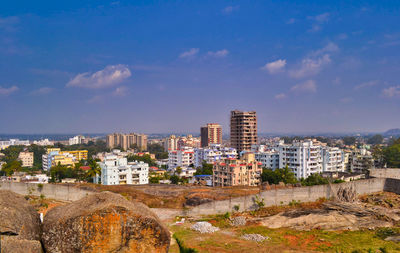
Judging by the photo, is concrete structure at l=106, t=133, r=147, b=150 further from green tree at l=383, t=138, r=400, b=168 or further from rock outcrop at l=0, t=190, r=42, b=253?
rock outcrop at l=0, t=190, r=42, b=253

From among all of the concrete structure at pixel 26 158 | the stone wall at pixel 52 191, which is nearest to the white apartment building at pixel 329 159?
the stone wall at pixel 52 191

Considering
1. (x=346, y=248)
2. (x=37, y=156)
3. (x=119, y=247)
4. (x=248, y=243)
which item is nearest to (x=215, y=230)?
(x=248, y=243)

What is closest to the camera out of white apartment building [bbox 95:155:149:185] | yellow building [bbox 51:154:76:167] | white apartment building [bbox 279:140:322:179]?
white apartment building [bbox 95:155:149:185]

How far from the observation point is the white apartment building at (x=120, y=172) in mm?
49909

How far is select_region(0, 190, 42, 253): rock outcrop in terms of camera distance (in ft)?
21.9

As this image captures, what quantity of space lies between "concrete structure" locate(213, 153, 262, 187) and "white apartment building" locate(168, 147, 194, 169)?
34363 mm

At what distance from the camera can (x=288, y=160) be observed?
2562 inches

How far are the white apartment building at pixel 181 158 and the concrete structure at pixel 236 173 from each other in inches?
1353

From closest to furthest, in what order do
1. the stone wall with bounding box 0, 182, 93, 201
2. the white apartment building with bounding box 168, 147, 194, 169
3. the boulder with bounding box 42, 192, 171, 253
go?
1. the boulder with bounding box 42, 192, 171, 253
2. the stone wall with bounding box 0, 182, 93, 201
3. the white apartment building with bounding box 168, 147, 194, 169

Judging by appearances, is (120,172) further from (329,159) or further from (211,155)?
(329,159)

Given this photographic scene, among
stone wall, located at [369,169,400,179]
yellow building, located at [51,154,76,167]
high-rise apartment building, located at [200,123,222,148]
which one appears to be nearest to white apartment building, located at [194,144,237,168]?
yellow building, located at [51,154,76,167]

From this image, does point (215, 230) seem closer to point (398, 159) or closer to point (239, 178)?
point (239, 178)

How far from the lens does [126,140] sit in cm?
18562

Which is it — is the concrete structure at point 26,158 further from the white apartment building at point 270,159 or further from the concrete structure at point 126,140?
the concrete structure at point 126,140
